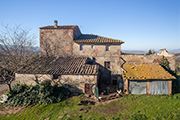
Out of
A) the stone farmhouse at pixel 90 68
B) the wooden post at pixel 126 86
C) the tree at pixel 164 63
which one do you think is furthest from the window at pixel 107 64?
the tree at pixel 164 63

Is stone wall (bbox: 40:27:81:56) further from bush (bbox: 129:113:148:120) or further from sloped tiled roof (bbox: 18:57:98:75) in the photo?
bush (bbox: 129:113:148:120)

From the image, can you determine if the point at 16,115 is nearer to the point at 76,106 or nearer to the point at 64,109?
the point at 64,109

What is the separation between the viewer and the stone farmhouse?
505 inches

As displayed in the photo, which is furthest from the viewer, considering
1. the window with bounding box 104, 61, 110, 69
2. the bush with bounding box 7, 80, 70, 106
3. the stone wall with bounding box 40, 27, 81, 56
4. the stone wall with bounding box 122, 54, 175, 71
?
the stone wall with bounding box 40, 27, 81, 56

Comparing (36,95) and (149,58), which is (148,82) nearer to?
(149,58)

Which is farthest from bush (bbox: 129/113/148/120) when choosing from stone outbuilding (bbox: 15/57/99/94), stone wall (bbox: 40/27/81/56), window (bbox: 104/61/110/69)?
stone wall (bbox: 40/27/81/56)

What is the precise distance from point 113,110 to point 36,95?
8.28 m

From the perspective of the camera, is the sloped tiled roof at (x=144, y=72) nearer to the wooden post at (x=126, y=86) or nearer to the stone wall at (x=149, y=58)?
the wooden post at (x=126, y=86)

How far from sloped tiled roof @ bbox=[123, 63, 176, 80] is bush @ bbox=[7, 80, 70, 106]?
8.19m

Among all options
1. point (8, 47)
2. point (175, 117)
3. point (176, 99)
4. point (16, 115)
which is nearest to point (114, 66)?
point (176, 99)

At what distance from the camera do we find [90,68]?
1378cm

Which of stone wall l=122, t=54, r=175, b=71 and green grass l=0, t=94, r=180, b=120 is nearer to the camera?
green grass l=0, t=94, r=180, b=120

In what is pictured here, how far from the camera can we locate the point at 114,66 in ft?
59.9

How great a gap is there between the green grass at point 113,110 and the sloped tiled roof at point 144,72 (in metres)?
2.37
